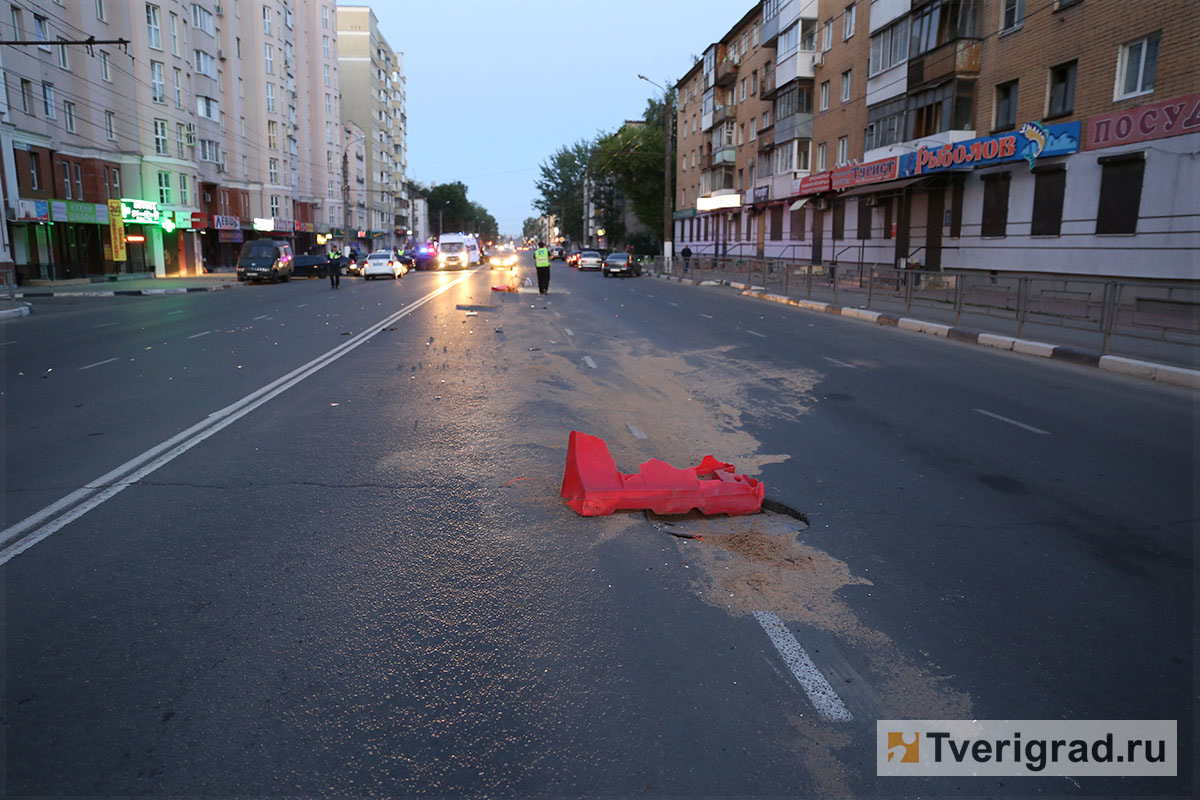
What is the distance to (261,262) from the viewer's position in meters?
43.2

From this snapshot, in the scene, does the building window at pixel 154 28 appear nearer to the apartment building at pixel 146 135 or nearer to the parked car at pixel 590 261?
the apartment building at pixel 146 135

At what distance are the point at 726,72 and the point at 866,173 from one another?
28445 mm

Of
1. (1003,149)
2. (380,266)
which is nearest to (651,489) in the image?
(1003,149)

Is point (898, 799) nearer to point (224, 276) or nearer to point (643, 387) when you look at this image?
point (643, 387)

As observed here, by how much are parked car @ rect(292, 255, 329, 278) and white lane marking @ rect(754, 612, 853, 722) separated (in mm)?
50040

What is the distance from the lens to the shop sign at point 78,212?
36469 millimetres

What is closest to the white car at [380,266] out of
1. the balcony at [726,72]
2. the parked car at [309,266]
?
the parked car at [309,266]

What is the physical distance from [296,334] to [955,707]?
15.8 metres

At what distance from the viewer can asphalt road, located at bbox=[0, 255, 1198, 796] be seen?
3.00 meters

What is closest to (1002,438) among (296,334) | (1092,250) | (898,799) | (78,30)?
(898,799)

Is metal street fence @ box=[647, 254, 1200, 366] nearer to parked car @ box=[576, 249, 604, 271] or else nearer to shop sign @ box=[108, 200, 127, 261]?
shop sign @ box=[108, 200, 127, 261]

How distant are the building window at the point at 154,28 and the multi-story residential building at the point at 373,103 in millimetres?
50723

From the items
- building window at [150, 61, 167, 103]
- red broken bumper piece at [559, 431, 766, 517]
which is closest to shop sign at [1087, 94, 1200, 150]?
red broken bumper piece at [559, 431, 766, 517]

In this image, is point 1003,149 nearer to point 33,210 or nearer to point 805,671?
point 805,671
